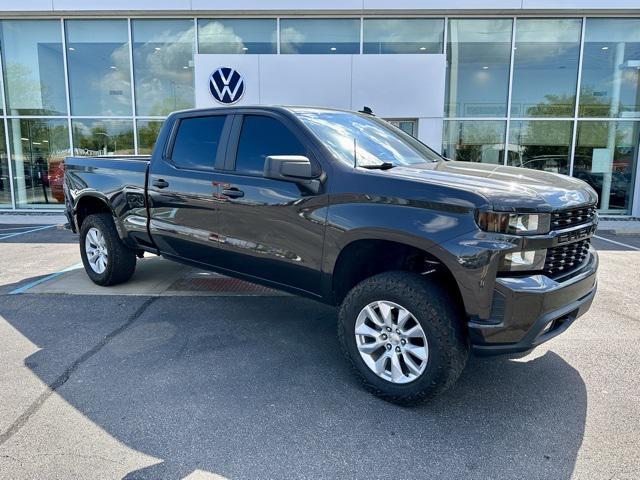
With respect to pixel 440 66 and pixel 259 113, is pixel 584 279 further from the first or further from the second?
pixel 440 66

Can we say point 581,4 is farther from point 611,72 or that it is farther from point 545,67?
point 611,72

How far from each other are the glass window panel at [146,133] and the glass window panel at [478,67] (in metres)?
7.35

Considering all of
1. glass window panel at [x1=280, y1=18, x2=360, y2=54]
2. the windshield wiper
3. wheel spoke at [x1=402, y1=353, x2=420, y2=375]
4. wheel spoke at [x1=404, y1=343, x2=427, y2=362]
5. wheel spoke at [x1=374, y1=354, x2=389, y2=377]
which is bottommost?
wheel spoke at [x1=374, y1=354, x2=389, y2=377]

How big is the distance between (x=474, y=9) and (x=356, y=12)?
2.68 meters

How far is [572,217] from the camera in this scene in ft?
9.76

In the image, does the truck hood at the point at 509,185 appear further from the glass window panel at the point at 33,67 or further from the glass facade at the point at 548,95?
the glass window panel at the point at 33,67

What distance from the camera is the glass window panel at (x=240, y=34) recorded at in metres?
11.3

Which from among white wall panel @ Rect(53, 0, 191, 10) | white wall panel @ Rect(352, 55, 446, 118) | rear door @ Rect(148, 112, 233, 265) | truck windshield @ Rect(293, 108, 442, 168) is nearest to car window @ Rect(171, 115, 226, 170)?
rear door @ Rect(148, 112, 233, 265)

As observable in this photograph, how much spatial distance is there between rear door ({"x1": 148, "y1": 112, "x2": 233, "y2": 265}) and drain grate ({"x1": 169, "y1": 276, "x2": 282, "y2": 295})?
94 centimetres

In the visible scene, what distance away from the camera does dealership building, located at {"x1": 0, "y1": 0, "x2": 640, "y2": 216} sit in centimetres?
1069

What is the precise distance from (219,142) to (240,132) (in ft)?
0.87

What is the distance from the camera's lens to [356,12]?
428 inches

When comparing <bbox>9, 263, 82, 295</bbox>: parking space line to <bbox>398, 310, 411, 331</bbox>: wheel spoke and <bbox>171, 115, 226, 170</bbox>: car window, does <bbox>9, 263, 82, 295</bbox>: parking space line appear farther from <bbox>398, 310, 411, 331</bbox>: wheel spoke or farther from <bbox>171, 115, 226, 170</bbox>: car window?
<bbox>398, 310, 411, 331</bbox>: wheel spoke

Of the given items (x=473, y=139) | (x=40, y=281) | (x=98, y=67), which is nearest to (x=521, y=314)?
(x=40, y=281)
